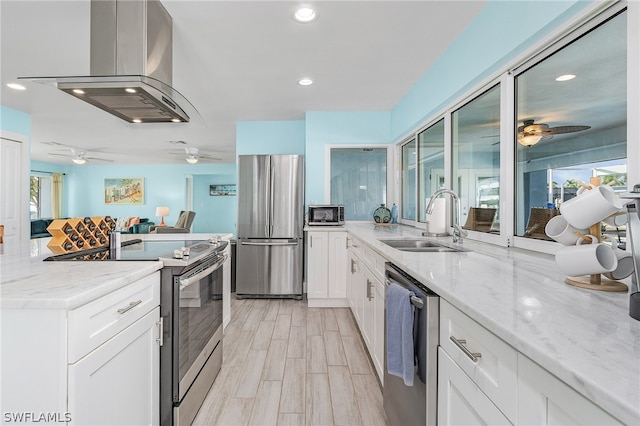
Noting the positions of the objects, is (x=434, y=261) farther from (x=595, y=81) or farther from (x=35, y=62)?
(x=35, y=62)

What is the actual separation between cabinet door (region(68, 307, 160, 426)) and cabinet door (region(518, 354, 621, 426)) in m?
1.21

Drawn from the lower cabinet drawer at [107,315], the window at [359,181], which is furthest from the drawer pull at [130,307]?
the window at [359,181]

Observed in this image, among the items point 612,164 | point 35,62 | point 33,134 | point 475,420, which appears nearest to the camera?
point 475,420

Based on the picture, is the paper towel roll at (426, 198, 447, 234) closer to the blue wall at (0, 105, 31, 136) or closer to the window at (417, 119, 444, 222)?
the window at (417, 119, 444, 222)

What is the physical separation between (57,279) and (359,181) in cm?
367

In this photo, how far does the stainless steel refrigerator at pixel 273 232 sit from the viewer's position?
4.04 meters

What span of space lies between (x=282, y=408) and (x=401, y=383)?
839mm

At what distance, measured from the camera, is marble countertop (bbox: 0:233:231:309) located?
88cm

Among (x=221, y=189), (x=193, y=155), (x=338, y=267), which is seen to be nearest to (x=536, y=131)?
(x=338, y=267)

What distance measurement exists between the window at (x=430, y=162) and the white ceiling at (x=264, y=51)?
57cm

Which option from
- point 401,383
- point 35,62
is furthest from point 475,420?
point 35,62

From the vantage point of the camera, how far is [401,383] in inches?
53.7

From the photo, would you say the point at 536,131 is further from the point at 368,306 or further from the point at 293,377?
the point at 293,377

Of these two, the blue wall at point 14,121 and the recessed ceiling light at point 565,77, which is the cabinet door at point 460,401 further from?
the blue wall at point 14,121
